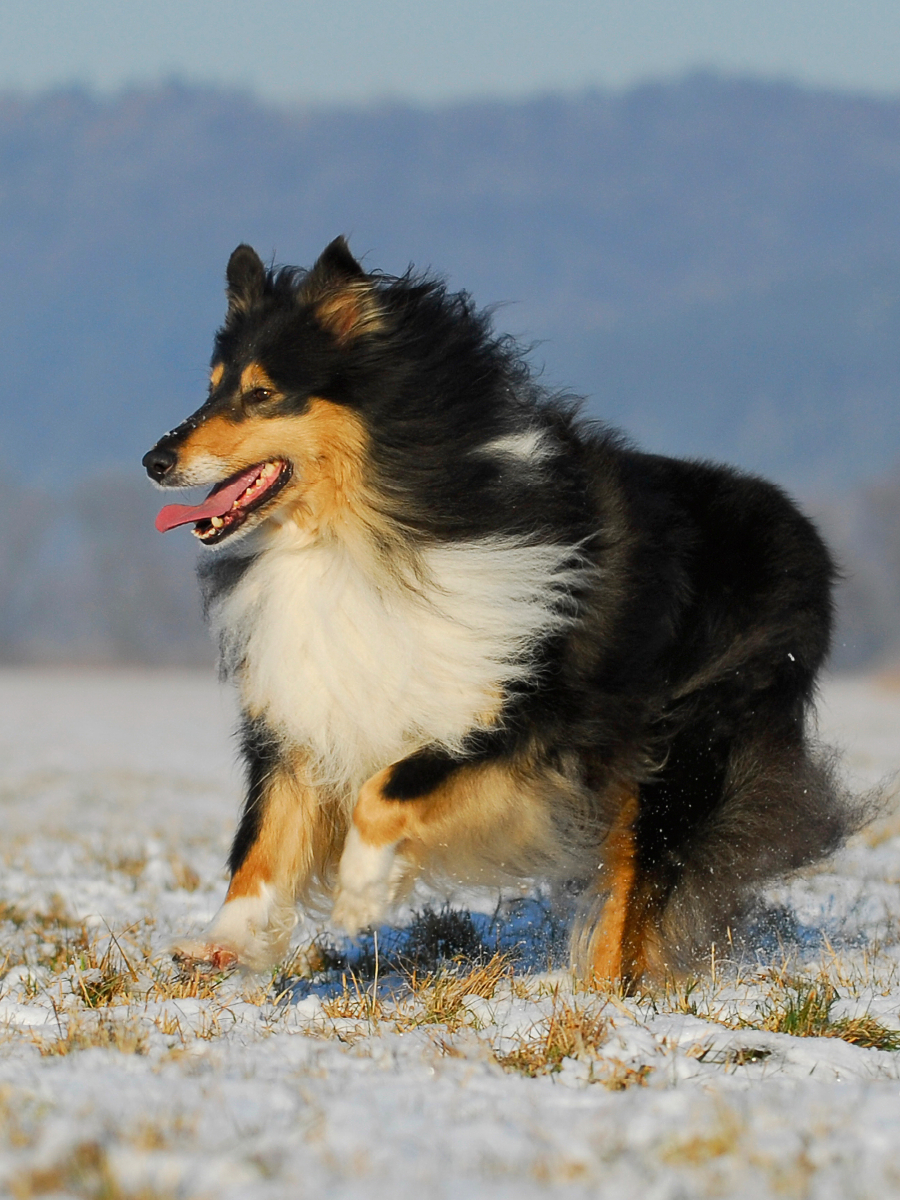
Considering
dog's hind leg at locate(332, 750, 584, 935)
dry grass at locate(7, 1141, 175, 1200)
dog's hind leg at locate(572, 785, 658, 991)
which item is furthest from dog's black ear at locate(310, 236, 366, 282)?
dry grass at locate(7, 1141, 175, 1200)

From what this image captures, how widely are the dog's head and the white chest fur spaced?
7.4 inches

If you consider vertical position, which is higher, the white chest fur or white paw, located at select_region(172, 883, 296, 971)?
the white chest fur

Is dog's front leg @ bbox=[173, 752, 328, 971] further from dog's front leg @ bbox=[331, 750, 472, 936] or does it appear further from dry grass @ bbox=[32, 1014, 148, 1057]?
dry grass @ bbox=[32, 1014, 148, 1057]

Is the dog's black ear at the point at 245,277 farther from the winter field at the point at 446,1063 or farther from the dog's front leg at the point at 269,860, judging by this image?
the winter field at the point at 446,1063

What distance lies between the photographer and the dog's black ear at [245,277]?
4.63 meters

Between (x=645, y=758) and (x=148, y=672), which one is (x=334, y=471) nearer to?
(x=645, y=758)

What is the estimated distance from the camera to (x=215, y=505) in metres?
4.29

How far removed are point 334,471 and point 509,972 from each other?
1634mm

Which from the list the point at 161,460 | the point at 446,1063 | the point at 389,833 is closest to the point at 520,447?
the point at 161,460

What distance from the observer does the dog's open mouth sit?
4.27 meters

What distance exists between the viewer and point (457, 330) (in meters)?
4.49

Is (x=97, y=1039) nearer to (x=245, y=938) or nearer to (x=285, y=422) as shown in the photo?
(x=245, y=938)

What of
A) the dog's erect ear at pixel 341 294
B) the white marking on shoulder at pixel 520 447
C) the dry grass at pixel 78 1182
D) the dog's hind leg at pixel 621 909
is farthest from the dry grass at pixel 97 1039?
the dog's erect ear at pixel 341 294

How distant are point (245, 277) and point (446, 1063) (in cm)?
280
